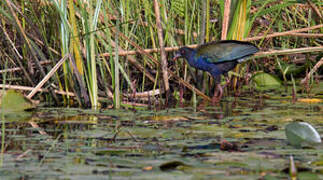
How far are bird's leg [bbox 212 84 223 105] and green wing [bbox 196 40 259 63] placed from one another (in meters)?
0.24

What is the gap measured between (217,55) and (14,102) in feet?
5.99

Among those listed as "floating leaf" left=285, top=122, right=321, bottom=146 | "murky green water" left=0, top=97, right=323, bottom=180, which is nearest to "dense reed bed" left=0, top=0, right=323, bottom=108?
"murky green water" left=0, top=97, right=323, bottom=180

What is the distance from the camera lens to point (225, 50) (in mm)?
4711

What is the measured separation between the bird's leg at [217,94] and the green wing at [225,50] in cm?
24

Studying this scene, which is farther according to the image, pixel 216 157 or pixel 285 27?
pixel 285 27

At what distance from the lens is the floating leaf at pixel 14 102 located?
3.74 meters

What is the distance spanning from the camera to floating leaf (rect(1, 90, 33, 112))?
3.74 m

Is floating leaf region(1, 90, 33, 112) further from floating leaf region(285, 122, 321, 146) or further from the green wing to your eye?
floating leaf region(285, 122, 321, 146)

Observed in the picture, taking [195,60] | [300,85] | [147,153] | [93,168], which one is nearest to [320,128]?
[147,153]

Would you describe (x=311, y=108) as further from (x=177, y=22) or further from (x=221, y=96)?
(x=177, y=22)

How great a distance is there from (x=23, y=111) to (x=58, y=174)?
6.11 feet

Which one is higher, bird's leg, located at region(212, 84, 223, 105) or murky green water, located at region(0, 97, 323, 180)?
bird's leg, located at region(212, 84, 223, 105)

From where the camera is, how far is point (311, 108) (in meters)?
3.91

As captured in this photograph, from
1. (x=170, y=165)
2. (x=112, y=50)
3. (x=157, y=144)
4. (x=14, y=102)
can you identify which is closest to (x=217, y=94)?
(x=112, y=50)
